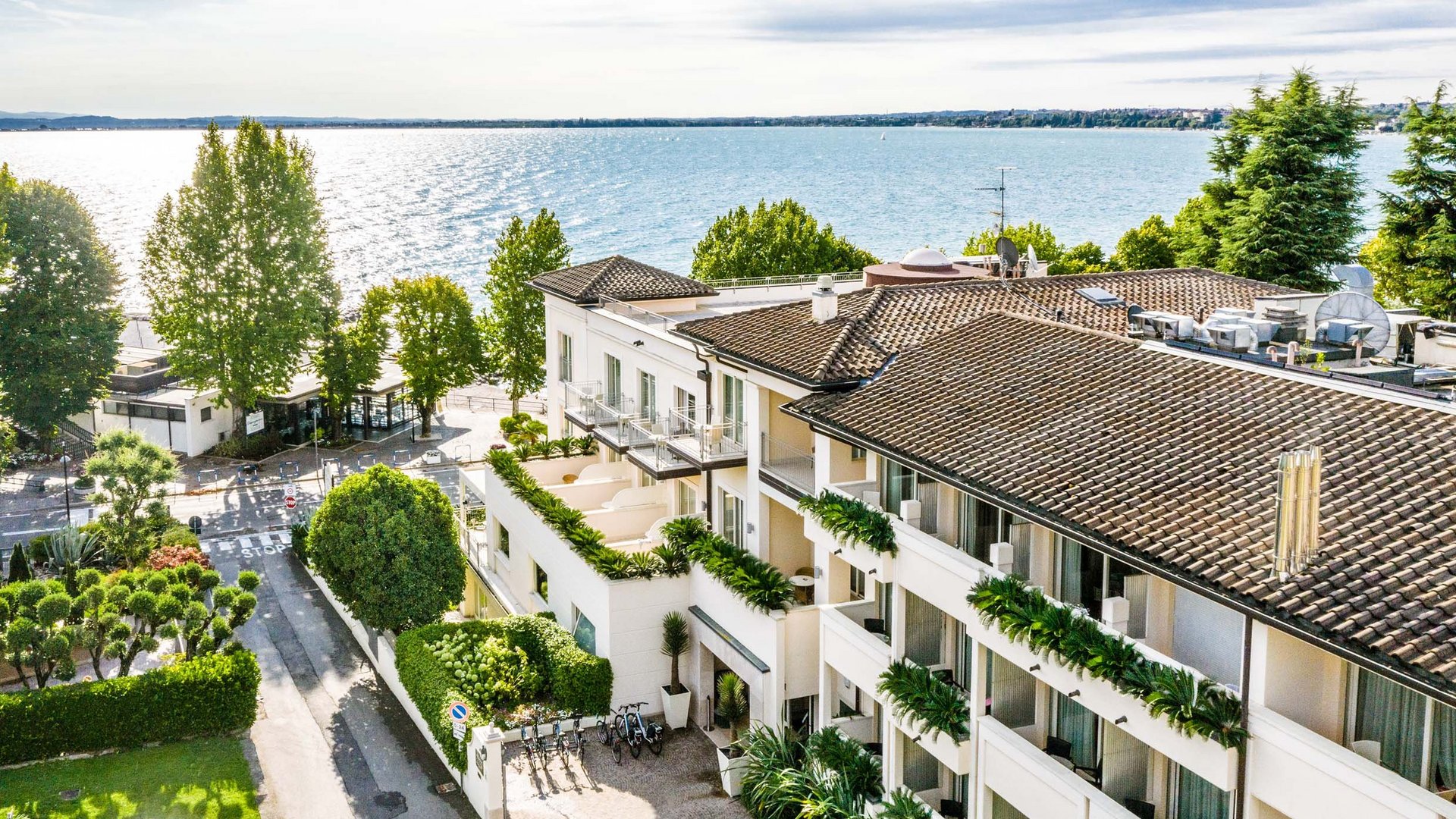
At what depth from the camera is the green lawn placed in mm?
26984

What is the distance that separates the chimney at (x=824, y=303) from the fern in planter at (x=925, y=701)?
9745 millimetres

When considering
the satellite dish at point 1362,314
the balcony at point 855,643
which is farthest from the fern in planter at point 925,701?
the satellite dish at point 1362,314

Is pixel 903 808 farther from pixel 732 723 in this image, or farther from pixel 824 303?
pixel 824 303

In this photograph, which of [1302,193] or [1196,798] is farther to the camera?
[1302,193]

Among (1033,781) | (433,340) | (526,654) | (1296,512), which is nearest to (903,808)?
(1033,781)

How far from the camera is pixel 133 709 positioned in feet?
98.5

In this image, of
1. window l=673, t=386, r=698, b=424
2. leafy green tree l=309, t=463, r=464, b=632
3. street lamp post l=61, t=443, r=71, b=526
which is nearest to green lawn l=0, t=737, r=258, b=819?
leafy green tree l=309, t=463, r=464, b=632

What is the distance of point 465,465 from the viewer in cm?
5759

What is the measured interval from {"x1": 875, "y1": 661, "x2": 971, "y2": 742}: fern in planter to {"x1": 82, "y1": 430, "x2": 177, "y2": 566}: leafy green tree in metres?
29.9

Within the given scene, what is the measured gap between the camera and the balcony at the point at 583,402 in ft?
124

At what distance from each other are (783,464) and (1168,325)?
8.95m

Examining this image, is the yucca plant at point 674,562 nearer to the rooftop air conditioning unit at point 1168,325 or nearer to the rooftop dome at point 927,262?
the rooftop air conditioning unit at point 1168,325

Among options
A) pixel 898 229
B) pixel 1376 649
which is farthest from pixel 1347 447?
pixel 898 229

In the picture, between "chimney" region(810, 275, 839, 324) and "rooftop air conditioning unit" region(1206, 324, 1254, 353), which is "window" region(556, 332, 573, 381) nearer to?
"chimney" region(810, 275, 839, 324)
